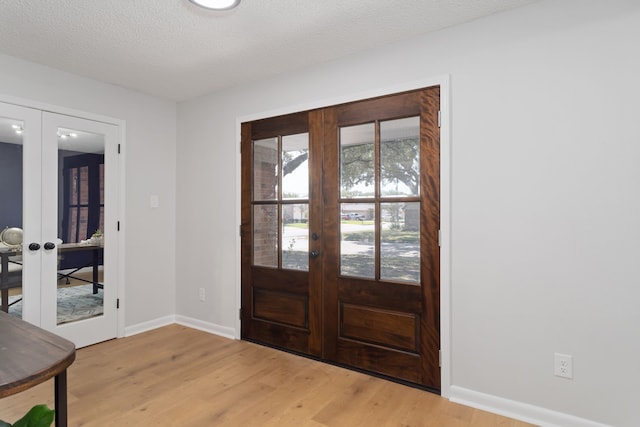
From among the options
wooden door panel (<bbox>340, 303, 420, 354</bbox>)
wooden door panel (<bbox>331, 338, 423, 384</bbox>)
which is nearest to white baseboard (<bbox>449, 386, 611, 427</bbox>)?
wooden door panel (<bbox>331, 338, 423, 384</bbox>)

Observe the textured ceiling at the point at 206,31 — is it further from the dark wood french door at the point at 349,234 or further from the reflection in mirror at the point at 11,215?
the reflection in mirror at the point at 11,215

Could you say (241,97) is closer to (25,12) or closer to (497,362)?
(25,12)

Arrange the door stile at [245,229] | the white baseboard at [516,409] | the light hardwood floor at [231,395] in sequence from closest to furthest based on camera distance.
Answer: the white baseboard at [516,409] < the light hardwood floor at [231,395] < the door stile at [245,229]

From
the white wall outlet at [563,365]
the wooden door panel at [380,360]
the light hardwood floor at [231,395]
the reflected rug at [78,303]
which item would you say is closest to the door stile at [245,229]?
the light hardwood floor at [231,395]

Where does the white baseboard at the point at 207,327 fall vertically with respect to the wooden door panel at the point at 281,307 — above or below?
below

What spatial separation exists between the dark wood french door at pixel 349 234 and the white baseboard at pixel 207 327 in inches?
8.1

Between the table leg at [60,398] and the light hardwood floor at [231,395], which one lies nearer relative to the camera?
the table leg at [60,398]

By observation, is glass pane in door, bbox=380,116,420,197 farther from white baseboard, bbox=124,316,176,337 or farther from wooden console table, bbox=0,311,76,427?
white baseboard, bbox=124,316,176,337

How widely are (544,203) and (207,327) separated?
A: 3220mm

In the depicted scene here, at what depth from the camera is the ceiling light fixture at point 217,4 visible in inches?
83.4

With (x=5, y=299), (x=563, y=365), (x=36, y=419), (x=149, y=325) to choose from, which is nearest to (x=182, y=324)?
(x=149, y=325)

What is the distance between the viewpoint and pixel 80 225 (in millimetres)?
3312

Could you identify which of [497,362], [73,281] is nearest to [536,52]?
[497,362]

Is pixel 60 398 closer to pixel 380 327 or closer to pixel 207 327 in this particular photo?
pixel 380 327
